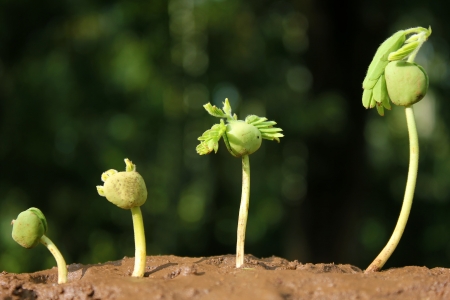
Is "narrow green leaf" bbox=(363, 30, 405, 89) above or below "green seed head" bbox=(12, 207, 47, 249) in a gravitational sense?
above

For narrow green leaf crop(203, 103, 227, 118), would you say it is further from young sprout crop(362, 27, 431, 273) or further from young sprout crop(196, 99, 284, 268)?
young sprout crop(362, 27, 431, 273)

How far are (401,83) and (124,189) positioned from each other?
0.54 metres

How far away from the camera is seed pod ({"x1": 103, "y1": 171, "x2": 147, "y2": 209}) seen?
1.00m

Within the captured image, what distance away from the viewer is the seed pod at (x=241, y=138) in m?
1.06

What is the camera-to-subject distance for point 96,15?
6336mm

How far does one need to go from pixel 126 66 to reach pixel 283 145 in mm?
2942

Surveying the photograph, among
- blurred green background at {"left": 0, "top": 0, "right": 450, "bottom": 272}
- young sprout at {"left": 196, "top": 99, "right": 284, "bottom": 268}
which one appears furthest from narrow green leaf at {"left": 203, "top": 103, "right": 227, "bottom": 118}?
blurred green background at {"left": 0, "top": 0, "right": 450, "bottom": 272}

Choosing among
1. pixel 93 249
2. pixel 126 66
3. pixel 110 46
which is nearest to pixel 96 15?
pixel 110 46

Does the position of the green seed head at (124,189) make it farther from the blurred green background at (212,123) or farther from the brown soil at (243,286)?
the blurred green background at (212,123)

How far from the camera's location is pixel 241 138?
41.4 inches

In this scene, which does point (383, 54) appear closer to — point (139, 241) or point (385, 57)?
point (385, 57)

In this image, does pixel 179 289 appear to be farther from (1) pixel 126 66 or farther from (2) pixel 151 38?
(1) pixel 126 66

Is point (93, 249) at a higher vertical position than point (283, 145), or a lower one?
lower

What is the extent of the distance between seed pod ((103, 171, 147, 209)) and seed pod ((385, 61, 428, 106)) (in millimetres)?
500
